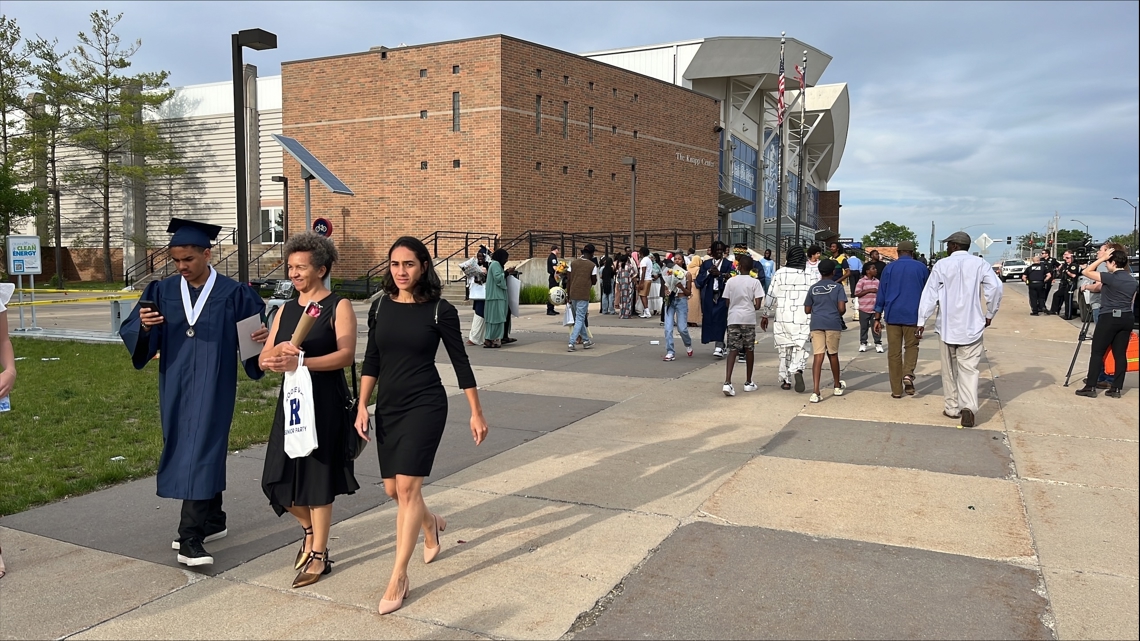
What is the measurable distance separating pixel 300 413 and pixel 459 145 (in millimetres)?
28280

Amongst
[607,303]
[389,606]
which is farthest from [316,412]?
[607,303]

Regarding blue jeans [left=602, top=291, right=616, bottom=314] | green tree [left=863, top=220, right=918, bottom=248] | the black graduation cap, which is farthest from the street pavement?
green tree [left=863, top=220, right=918, bottom=248]

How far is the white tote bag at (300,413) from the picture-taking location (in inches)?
151

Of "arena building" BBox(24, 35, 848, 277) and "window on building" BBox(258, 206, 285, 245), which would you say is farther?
"window on building" BBox(258, 206, 285, 245)

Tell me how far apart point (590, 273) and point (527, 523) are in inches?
354

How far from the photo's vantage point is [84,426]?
7562mm

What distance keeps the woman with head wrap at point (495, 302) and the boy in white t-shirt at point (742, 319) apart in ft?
16.4

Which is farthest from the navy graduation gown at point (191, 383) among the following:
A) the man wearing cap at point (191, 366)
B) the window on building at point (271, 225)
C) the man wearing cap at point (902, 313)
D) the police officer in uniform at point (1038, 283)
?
the window on building at point (271, 225)

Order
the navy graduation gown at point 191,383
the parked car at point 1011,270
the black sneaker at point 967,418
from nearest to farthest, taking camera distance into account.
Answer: the navy graduation gown at point 191,383, the black sneaker at point 967,418, the parked car at point 1011,270

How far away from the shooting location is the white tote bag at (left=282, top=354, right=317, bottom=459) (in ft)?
12.6

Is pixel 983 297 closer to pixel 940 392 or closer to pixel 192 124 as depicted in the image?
pixel 940 392

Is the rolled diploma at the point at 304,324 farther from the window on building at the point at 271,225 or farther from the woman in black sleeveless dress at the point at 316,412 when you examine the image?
the window on building at the point at 271,225

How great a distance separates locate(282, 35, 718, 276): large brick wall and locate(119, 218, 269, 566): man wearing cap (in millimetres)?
26423

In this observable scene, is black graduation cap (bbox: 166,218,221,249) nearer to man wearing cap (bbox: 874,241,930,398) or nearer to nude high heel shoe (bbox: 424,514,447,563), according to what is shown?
nude high heel shoe (bbox: 424,514,447,563)
